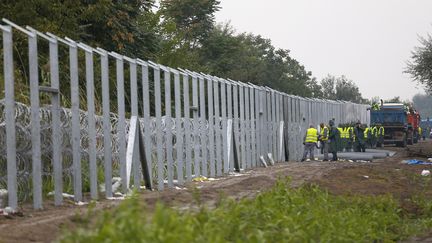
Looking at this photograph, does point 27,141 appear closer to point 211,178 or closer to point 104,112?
point 104,112

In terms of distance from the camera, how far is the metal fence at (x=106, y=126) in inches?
529

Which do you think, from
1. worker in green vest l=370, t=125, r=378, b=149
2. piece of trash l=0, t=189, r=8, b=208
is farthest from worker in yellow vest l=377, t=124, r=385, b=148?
piece of trash l=0, t=189, r=8, b=208

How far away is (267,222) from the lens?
10031mm

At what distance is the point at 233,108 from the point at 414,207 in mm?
10378

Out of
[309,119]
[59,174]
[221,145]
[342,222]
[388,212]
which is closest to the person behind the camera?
[342,222]

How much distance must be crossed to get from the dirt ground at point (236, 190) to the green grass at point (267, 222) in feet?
1.87

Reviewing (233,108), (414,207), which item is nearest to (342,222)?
(414,207)

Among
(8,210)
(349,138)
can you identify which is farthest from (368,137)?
(8,210)

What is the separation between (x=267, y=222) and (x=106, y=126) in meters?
6.66

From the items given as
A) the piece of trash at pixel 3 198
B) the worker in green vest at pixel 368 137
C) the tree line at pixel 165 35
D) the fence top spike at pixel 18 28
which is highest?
the tree line at pixel 165 35

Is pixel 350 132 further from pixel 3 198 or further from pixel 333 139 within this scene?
pixel 3 198

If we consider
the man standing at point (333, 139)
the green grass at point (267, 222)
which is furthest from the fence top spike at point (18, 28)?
the man standing at point (333, 139)

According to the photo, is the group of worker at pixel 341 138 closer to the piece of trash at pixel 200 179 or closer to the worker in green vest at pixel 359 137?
the worker in green vest at pixel 359 137

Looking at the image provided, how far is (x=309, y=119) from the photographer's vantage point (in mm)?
41781
